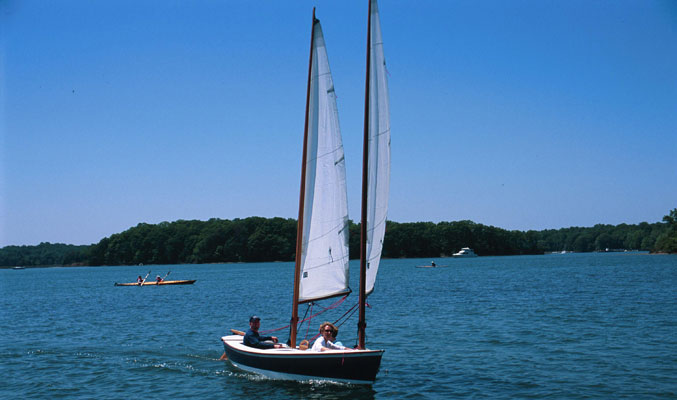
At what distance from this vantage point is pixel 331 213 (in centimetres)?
1852

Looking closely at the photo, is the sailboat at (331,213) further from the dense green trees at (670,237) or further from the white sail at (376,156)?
the dense green trees at (670,237)

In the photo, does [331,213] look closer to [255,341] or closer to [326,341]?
[326,341]

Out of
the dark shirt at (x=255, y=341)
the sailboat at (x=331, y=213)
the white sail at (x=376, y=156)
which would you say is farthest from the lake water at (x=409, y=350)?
the white sail at (x=376, y=156)

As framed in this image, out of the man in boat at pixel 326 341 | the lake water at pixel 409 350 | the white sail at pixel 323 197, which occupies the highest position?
the white sail at pixel 323 197

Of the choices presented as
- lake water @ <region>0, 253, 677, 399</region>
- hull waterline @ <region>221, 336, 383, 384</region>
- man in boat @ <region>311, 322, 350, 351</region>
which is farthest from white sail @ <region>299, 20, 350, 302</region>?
lake water @ <region>0, 253, 677, 399</region>

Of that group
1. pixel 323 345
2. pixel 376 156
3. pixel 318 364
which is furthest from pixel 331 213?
pixel 318 364

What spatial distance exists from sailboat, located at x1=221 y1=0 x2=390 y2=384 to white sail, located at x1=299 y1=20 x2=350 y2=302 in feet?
0.10

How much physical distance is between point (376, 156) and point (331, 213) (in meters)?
2.39

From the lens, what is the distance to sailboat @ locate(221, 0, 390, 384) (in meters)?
17.3

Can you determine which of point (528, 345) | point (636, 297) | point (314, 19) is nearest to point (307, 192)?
point (314, 19)

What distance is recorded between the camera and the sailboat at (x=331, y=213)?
56.6ft

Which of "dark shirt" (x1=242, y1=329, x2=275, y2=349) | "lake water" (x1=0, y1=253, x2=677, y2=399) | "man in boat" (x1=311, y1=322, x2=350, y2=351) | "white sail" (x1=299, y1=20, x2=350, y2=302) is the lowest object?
"lake water" (x1=0, y1=253, x2=677, y2=399)

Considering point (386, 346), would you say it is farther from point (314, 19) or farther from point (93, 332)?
point (93, 332)

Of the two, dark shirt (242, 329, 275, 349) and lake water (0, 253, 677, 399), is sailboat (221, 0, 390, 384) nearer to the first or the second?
dark shirt (242, 329, 275, 349)
